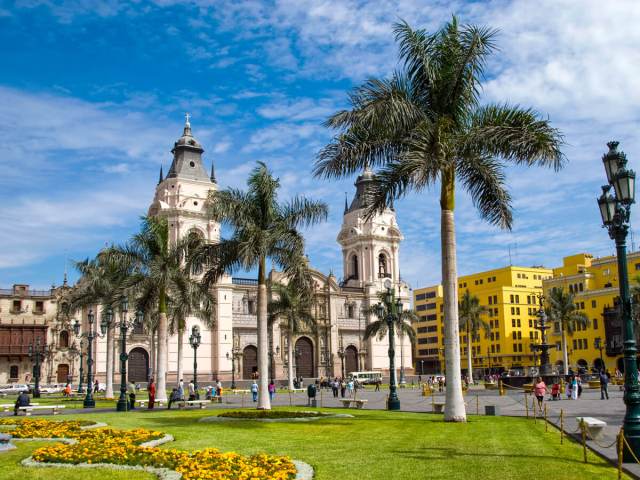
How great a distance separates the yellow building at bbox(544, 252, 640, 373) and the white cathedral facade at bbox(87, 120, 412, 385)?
19.2 m

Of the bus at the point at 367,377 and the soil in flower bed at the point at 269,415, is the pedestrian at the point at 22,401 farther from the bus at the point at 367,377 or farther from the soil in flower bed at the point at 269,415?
the bus at the point at 367,377

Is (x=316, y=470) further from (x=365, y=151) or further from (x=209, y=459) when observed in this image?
(x=365, y=151)

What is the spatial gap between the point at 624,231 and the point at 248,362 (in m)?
59.9

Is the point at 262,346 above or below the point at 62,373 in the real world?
above

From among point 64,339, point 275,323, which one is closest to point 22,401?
point 64,339

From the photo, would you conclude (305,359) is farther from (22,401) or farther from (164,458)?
(164,458)

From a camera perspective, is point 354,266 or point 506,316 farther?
point 506,316

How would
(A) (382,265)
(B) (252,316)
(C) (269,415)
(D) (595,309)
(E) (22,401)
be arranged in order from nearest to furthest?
(C) (269,415)
(E) (22,401)
(B) (252,316)
(D) (595,309)
(A) (382,265)

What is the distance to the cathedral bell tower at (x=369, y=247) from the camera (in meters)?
79.1

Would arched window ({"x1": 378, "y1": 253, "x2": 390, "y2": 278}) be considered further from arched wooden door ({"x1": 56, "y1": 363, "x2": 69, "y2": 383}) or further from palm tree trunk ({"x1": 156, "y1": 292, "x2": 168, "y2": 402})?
palm tree trunk ({"x1": 156, "y1": 292, "x2": 168, "y2": 402})

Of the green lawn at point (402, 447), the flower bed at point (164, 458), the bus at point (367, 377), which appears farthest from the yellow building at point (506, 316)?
the flower bed at point (164, 458)

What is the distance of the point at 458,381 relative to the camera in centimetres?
1911

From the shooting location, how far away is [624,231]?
12766mm

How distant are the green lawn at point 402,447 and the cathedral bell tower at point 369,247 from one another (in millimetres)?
57986
